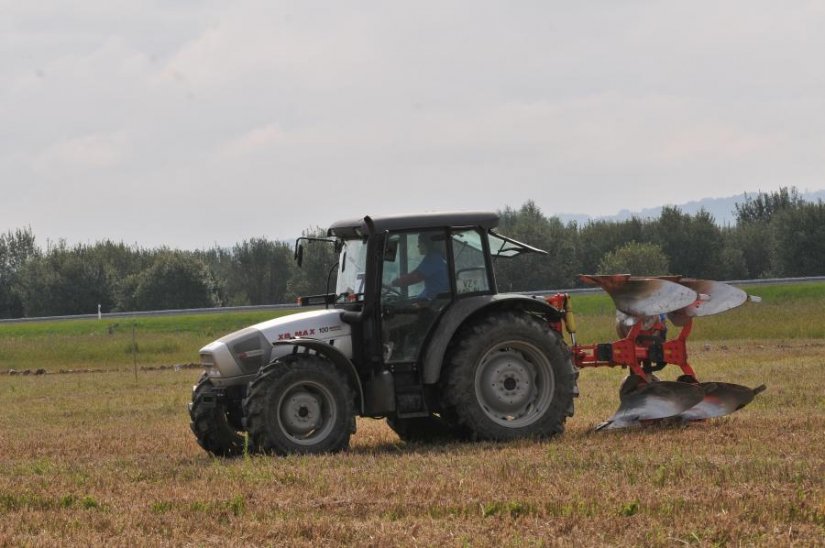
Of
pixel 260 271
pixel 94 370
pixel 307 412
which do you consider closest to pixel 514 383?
pixel 307 412

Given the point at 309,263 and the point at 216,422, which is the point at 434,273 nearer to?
the point at 216,422

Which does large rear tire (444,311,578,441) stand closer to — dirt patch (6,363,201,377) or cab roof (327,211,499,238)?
cab roof (327,211,499,238)

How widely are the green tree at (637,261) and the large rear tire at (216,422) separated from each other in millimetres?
54236

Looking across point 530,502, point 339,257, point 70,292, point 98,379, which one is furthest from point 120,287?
point 530,502

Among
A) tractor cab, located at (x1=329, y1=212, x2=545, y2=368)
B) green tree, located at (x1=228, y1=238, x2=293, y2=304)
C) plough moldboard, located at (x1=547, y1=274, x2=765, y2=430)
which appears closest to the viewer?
tractor cab, located at (x1=329, y1=212, x2=545, y2=368)

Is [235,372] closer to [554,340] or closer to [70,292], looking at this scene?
[554,340]

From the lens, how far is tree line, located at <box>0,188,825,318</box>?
71625 mm

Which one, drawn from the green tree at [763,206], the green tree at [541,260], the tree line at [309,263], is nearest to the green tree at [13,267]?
the tree line at [309,263]

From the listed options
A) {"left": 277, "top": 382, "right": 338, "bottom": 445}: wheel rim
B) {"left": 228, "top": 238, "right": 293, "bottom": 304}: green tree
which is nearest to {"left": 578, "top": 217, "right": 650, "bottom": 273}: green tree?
{"left": 228, "top": 238, "right": 293, "bottom": 304}: green tree

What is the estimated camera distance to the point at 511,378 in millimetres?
12500

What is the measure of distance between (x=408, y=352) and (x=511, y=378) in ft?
3.66

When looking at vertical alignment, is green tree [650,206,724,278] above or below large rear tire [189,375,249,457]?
above

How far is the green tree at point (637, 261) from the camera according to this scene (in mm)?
66250

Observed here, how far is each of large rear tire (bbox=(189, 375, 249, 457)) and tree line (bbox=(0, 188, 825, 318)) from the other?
52.0 m
